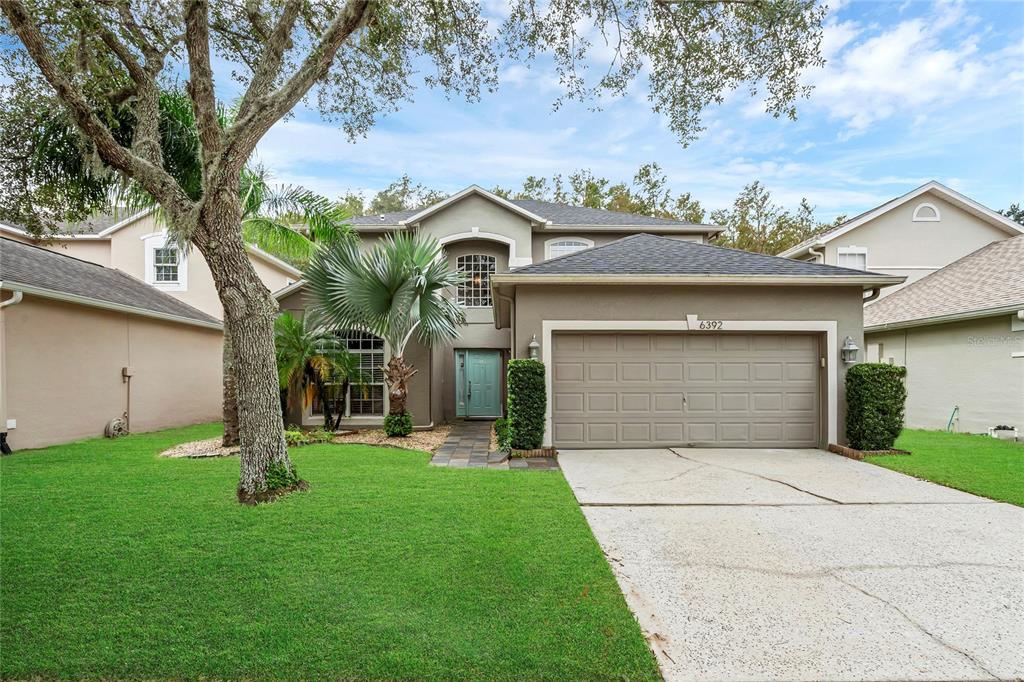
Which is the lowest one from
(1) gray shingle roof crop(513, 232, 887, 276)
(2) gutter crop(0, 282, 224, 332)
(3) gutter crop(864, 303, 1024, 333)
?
(3) gutter crop(864, 303, 1024, 333)

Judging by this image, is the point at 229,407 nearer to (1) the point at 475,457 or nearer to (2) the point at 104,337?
(2) the point at 104,337

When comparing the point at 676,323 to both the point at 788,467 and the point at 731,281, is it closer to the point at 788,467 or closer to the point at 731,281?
the point at 731,281

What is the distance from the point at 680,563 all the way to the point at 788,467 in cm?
419

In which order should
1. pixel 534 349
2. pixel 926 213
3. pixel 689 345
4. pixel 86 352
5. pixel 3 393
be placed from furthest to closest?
pixel 926 213 < pixel 86 352 < pixel 689 345 < pixel 534 349 < pixel 3 393

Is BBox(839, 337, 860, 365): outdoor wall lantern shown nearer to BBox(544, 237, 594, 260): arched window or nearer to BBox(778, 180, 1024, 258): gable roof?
BBox(544, 237, 594, 260): arched window

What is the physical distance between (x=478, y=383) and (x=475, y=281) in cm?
292

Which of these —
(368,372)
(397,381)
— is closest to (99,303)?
(368,372)

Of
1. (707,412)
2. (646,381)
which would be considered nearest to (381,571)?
(646,381)

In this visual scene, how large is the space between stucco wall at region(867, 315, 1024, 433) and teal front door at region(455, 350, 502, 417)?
1025 cm

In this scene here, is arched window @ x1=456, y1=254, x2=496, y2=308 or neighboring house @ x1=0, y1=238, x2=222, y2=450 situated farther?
arched window @ x1=456, y1=254, x2=496, y2=308

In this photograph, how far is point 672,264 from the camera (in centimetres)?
845

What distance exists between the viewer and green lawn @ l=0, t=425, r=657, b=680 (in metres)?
2.57

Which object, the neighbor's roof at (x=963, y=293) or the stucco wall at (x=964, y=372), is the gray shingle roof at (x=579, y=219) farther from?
the stucco wall at (x=964, y=372)

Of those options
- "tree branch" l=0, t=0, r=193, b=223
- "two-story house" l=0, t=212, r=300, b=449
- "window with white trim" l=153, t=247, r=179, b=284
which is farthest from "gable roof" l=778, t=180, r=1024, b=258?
"window with white trim" l=153, t=247, r=179, b=284
